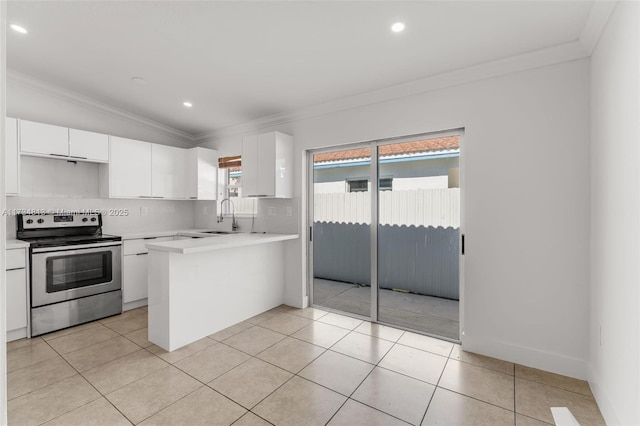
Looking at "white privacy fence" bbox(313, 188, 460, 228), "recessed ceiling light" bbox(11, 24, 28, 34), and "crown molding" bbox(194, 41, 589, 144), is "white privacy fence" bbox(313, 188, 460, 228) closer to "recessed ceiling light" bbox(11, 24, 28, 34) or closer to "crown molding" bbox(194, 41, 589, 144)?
"crown molding" bbox(194, 41, 589, 144)

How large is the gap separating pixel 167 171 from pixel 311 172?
221 centimetres

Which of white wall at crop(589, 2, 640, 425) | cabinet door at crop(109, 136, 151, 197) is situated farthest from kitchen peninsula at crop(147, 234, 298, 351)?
white wall at crop(589, 2, 640, 425)

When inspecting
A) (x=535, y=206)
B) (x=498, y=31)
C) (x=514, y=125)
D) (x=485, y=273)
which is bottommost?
(x=485, y=273)

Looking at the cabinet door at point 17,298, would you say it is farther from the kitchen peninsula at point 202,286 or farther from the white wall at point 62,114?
the white wall at point 62,114

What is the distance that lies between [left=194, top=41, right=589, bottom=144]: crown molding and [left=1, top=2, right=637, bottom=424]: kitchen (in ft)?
0.06

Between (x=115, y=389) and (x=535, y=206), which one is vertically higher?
(x=535, y=206)

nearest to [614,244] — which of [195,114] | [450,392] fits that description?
[450,392]

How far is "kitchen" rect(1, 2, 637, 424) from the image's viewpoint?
2.01 meters

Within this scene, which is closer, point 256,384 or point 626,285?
point 626,285

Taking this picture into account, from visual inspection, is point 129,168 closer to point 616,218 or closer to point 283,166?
point 283,166

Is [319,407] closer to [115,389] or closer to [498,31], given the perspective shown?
[115,389]

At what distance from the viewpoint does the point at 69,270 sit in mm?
3256

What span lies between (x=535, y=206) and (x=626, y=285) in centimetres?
96

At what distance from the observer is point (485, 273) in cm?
268
